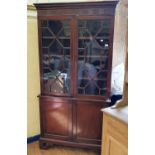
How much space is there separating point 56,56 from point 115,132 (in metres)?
1.39

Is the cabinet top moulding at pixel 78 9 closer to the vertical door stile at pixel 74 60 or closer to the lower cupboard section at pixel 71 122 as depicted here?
the vertical door stile at pixel 74 60

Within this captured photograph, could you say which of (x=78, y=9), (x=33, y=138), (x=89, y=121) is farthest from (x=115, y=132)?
(x=33, y=138)

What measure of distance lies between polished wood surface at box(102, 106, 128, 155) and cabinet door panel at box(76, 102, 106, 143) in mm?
795

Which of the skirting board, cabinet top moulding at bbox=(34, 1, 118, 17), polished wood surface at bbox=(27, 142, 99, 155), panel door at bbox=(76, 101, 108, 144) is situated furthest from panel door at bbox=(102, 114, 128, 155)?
the skirting board

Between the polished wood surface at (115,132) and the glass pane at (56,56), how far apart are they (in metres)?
1.06

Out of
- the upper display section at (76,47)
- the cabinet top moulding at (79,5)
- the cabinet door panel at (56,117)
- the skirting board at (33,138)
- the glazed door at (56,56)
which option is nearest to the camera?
the cabinet top moulding at (79,5)

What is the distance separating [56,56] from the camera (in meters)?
2.79

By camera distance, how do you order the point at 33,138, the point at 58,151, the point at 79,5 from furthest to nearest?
the point at 33,138 → the point at 58,151 → the point at 79,5

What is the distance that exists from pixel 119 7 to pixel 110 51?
2.94ft

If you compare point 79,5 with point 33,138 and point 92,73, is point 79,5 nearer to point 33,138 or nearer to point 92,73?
point 92,73

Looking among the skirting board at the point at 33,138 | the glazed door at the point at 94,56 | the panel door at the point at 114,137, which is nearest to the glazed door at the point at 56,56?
the glazed door at the point at 94,56

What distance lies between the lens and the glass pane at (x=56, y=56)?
8.89 feet
